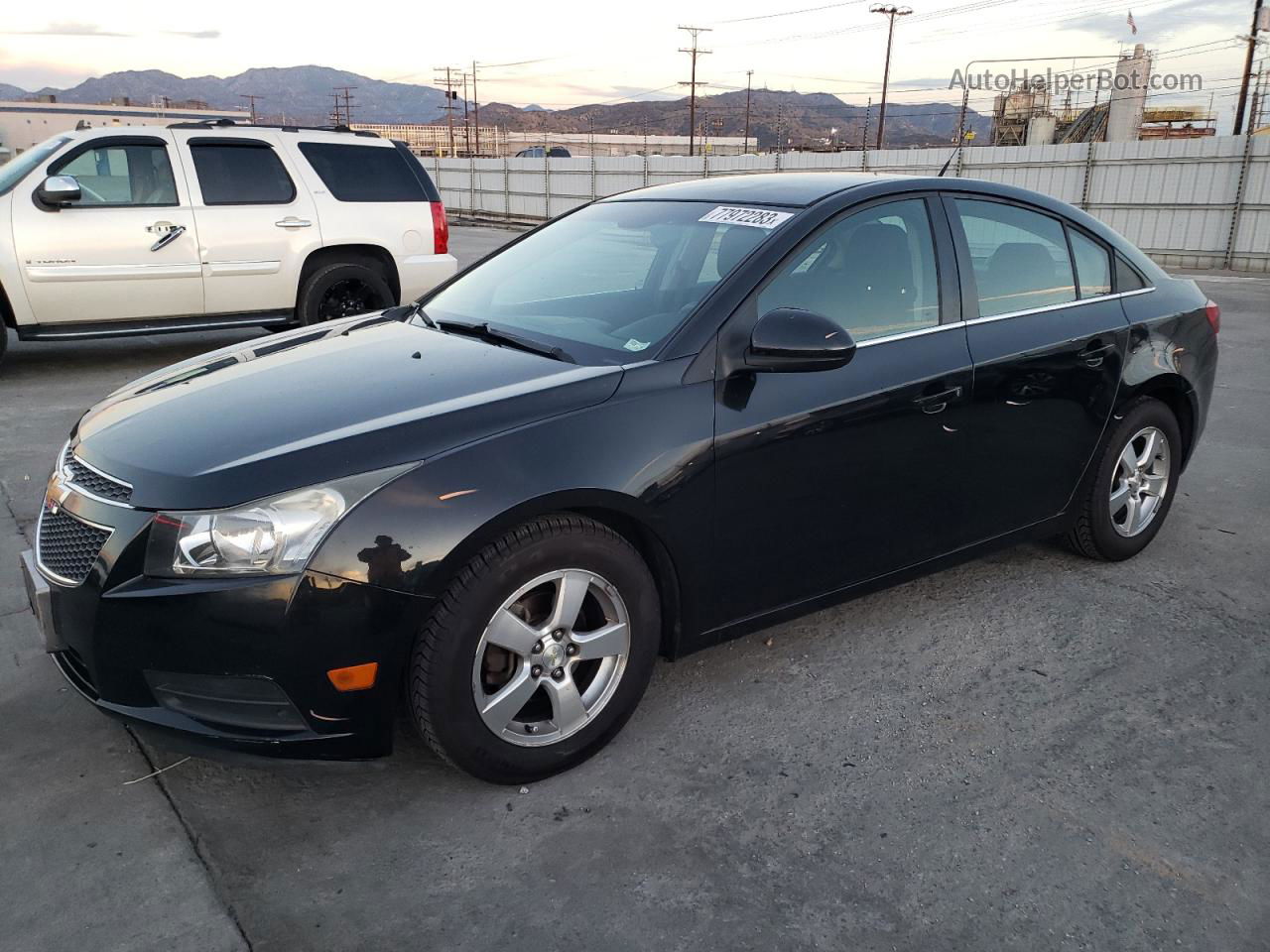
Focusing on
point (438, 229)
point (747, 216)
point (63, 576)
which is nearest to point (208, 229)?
point (438, 229)

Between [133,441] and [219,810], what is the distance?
1.02m

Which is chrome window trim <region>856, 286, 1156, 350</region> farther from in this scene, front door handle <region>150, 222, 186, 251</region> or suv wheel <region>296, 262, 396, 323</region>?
front door handle <region>150, 222, 186, 251</region>

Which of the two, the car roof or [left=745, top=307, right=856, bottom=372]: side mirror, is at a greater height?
the car roof

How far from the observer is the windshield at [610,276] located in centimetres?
312

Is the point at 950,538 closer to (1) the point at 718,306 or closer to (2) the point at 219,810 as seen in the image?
(1) the point at 718,306

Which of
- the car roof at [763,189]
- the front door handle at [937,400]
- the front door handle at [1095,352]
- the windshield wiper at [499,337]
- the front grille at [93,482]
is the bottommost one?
the front grille at [93,482]

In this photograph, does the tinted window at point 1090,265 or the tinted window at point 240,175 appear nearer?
the tinted window at point 1090,265

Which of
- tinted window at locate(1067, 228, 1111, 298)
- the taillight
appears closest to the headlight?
tinted window at locate(1067, 228, 1111, 298)

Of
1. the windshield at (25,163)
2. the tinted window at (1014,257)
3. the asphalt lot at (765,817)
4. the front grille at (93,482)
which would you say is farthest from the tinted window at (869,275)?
the windshield at (25,163)

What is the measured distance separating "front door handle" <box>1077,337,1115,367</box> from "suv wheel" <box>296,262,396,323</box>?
6.30 metres

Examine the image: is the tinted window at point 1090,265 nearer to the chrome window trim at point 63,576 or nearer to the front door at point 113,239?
the chrome window trim at point 63,576

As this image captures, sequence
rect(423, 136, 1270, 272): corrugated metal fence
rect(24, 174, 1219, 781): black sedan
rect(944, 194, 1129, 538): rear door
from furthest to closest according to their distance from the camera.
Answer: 1. rect(423, 136, 1270, 272): corrugated metal fence
2. rect(944, 194, 1129, 538): rear door
3. rect(24, 174, 1219, 781): black sedan

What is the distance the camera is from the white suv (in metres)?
7.59

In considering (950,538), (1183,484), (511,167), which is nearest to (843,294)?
(950,538)
